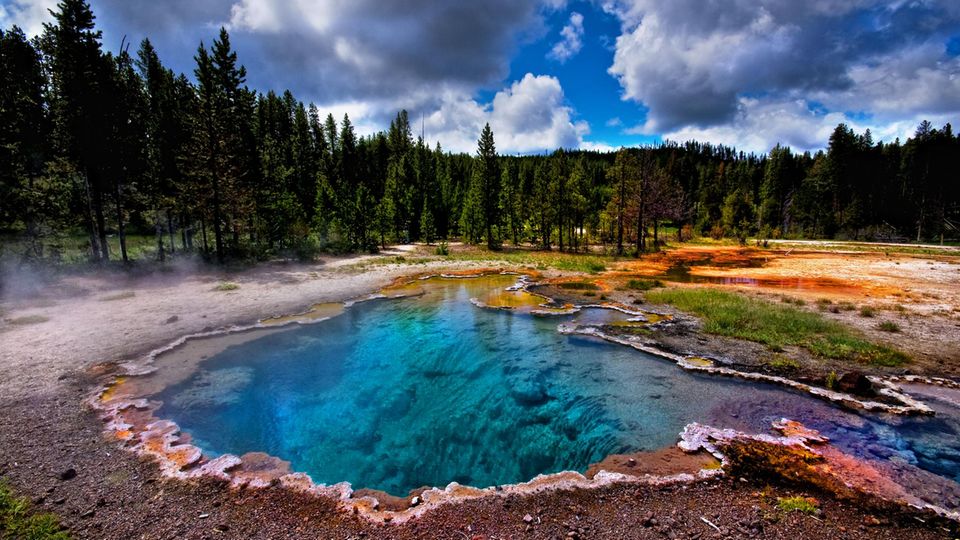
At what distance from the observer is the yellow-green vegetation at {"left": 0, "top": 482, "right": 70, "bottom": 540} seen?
18.1ft

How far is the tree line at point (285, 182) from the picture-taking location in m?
23.7

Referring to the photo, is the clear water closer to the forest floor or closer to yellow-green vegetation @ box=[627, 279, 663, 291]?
the forest floor

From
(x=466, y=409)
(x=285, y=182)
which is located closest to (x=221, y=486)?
(x=466, y=409)

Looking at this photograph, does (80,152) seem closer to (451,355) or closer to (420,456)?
(451,355)

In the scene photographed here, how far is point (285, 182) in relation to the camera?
4388 cm

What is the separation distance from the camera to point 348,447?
9.55 m

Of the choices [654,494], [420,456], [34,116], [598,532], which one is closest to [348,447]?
[420,456]

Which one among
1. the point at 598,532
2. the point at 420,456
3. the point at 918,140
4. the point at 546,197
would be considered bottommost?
the point at 420,456

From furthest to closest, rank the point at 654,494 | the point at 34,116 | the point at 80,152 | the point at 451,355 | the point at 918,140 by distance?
the point at 918,140 < the point at 34,116 < the point at 80,152 < the point at 451,355 < the point at 654,494

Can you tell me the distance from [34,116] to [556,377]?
45273 mm

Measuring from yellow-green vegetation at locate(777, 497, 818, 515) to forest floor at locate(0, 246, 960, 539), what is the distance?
65mm

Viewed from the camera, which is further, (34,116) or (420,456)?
(34,116)

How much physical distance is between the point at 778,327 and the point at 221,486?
2003 centimetres

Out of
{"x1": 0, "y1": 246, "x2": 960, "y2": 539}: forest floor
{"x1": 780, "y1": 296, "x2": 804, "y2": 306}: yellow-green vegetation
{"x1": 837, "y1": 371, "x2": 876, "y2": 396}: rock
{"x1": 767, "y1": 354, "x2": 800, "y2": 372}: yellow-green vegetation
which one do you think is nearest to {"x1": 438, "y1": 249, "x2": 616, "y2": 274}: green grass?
{"x1": 0, "y1": 246, "x2": 960, "y2": 539}: forest floor
